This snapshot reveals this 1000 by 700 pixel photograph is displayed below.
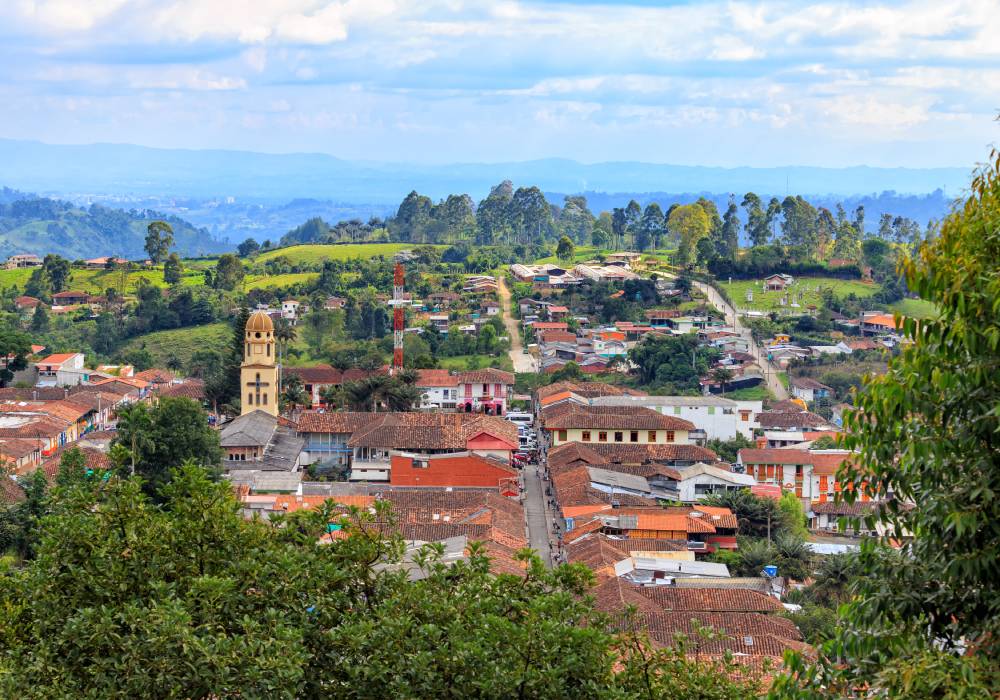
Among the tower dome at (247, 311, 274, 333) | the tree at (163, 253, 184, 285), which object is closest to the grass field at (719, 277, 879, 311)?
the tree at (163, 253, 184, 285)

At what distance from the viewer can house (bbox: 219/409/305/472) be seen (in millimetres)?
26264

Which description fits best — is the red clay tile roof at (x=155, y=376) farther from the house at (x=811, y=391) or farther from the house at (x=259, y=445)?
the house at (x=811, y=391)

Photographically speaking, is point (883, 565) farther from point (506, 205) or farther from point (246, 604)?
point (506, 205)

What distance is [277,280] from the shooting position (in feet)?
178

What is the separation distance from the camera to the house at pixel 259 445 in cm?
2626

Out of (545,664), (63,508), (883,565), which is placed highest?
(883,565)

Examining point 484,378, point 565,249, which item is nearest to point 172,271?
point 565,249

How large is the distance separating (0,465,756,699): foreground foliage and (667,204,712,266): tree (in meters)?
52.1

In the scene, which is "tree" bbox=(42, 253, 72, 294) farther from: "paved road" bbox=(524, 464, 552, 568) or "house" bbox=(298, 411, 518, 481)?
"paved road" bbox=(524, 464, 552, 568)

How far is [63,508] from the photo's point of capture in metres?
6.92

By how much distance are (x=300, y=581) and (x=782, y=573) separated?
47.4 ft

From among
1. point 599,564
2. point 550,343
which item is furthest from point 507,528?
point 550,343

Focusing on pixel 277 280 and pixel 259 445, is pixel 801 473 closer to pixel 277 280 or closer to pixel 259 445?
pixel 259 445

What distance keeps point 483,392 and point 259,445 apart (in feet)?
31.7
